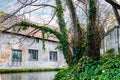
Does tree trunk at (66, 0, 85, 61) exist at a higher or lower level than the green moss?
higher

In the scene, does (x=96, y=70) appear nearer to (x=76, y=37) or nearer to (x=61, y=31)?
(x=76, y=37)

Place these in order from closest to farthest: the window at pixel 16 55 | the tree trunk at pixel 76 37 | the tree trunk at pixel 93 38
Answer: the tree trunk at pixel 93 38, the tree trunk at pixel 76 37, the window at pixel 16 55

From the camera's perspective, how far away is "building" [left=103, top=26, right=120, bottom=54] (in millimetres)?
14712

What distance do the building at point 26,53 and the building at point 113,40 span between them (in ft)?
31.8

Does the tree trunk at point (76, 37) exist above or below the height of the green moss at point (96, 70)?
above

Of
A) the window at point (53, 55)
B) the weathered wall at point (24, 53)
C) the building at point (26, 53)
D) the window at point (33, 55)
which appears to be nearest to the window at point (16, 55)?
the building at point (26, 53)

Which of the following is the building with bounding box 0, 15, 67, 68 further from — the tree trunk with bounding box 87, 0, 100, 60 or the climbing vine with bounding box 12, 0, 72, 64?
the tree trunk with bounding box 87, 0, 100, 60

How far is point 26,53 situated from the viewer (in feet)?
96.1

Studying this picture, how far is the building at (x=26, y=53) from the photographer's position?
2641 cm

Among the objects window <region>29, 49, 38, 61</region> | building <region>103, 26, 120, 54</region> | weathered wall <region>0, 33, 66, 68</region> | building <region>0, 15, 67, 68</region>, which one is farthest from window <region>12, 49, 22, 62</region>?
building <region>103, 26, 120, 54</region>

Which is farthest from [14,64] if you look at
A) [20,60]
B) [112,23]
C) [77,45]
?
[77,45]

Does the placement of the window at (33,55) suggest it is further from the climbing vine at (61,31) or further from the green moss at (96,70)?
the green moss at (96,70)

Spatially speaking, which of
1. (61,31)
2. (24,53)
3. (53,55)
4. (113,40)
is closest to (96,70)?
(61,31)

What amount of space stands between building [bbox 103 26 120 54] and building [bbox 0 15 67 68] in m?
9.70
